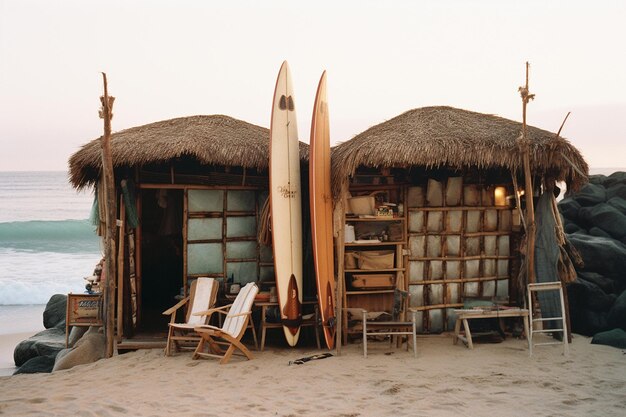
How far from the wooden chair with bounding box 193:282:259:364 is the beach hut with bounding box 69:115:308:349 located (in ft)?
2.84

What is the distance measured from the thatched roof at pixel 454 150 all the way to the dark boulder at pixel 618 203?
4074 millimetres

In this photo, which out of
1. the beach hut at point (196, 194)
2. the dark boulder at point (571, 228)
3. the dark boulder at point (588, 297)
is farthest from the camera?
the dark boulder at point (571, 228)

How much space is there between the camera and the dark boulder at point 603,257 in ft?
31.2

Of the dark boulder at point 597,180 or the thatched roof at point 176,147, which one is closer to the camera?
the thatched roof at point 176,147

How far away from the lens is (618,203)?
468 inches

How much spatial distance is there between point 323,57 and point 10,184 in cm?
4098

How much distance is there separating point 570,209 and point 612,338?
4.82 meters

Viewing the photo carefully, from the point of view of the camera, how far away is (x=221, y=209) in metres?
8.45

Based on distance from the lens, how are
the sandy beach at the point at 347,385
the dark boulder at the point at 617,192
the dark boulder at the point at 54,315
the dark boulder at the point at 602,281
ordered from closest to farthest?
the sandy beach at the point at 347,385 → the dark boulder at the point at 602,281 → the dark boulder at the point at 54,315 → the dark boulder at the point at 617,192

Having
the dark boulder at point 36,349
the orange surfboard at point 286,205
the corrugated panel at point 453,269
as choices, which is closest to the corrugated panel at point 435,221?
the corrugated panel at point 453,269

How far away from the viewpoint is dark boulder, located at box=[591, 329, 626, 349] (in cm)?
755

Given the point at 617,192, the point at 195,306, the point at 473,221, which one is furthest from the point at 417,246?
the point at 617,192

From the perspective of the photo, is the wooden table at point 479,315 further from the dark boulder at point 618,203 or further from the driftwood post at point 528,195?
the dark boulder at point 618,203

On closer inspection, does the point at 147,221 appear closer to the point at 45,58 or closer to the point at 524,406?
the point at 45,58
